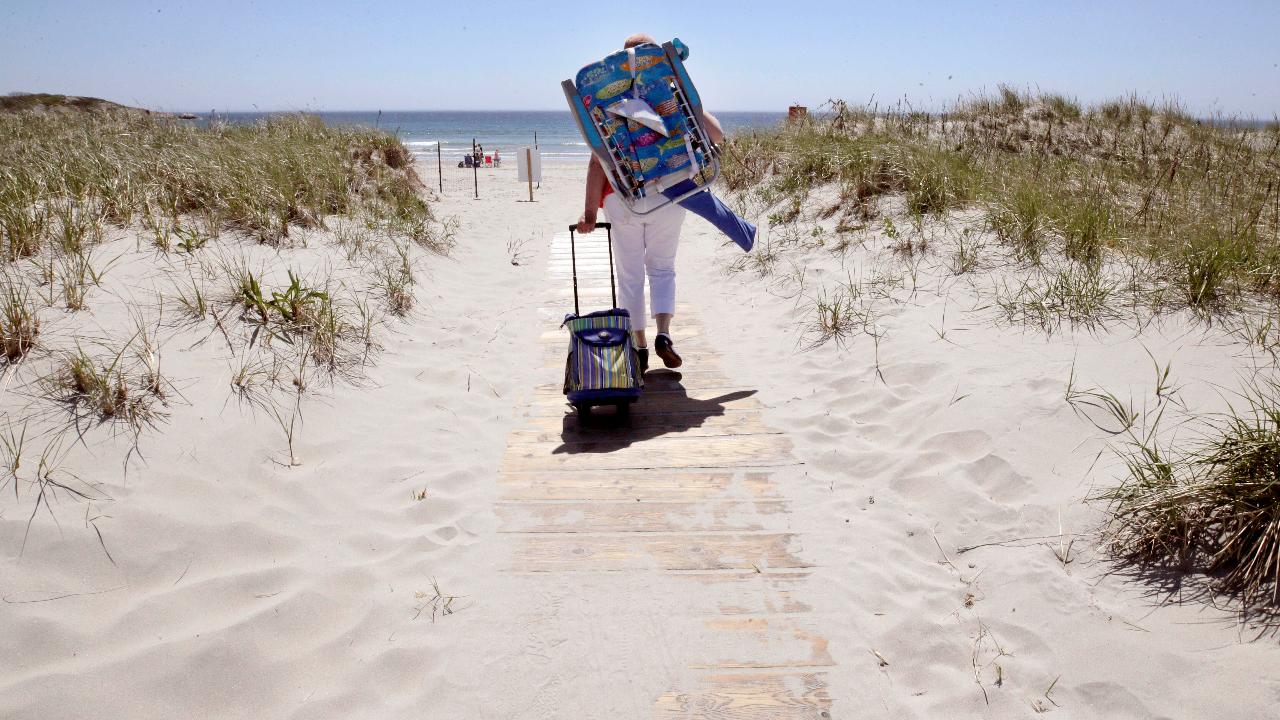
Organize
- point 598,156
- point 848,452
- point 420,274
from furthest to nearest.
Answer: point 420,274 → point 598,156 → point 848,452

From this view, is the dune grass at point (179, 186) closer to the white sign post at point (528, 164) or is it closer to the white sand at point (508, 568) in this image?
the white sand at point (508, 568)

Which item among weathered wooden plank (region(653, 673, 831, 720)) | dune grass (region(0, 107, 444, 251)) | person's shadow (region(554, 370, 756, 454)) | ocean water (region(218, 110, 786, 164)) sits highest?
ocean water (region(218, 110, 786, 164))

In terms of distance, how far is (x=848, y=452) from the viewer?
363 cm

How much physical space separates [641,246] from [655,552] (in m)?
2.02

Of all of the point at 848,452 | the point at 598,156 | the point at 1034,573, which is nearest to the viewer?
the point at 1034,573

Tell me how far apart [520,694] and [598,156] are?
278cm

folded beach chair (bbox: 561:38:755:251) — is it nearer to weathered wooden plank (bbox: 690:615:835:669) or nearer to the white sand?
the white sand

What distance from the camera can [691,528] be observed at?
308 cm

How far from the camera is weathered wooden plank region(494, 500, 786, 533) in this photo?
308cm

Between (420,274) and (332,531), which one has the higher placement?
(420,274)

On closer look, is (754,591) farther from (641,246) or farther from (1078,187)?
(1078,187)

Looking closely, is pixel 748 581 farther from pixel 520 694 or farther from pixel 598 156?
pixel 598 156

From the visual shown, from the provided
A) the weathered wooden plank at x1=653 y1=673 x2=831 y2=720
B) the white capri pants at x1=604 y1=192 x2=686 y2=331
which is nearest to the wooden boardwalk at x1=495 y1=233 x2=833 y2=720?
the weathered wooden plank at x1=653 y1=673 x2=831 y2=720

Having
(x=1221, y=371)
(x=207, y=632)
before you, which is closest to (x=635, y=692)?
(x=207, y=632)
